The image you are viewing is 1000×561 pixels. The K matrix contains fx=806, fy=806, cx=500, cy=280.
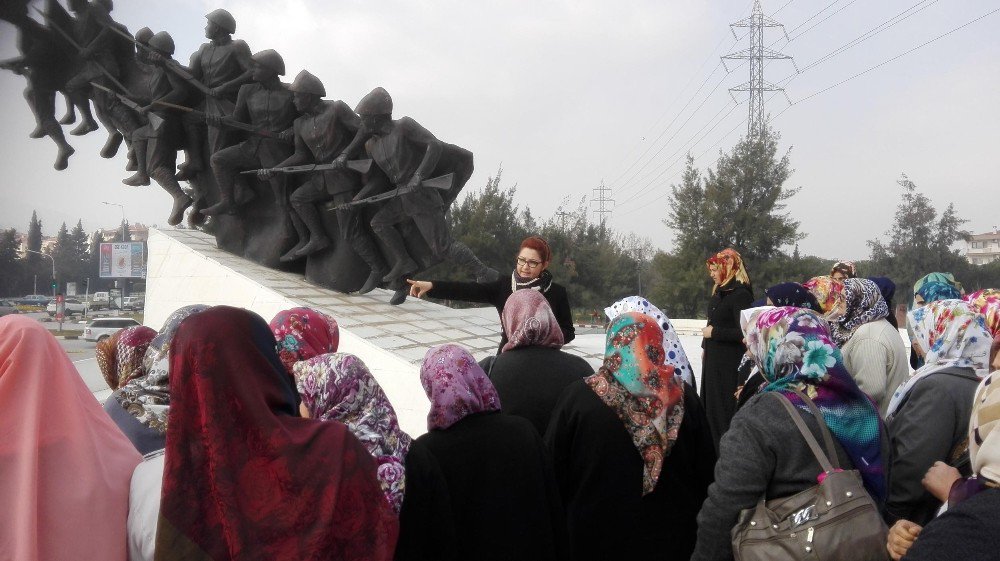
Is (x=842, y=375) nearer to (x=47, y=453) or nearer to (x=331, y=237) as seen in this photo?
(x=47, y=453)

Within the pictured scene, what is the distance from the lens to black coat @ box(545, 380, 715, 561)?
228 centimetres

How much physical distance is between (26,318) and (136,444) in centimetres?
50

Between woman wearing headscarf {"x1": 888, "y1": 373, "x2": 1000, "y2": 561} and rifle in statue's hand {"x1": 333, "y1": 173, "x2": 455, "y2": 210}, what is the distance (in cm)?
688

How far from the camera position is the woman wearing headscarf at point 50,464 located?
4.94 feet

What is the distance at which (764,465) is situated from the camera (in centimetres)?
181

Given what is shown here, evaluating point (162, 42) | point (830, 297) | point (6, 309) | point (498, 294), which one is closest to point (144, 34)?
point (162, 42)

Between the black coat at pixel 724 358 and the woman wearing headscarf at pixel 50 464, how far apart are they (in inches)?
117

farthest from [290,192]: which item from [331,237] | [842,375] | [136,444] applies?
[842,375]

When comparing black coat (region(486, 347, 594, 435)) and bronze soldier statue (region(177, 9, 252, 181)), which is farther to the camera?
bronze soldier statue (region(177, 9, 252, 181))

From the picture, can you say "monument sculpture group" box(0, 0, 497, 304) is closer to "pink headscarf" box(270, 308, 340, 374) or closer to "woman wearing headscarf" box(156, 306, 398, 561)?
"pink headscarf" box(270, 308, 340, 374)

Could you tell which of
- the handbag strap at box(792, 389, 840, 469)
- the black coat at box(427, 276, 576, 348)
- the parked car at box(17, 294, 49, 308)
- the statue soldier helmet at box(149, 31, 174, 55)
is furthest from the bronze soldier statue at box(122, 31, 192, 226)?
the handbag strap at box(792, 389, 840, 469)

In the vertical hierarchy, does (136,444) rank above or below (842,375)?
below

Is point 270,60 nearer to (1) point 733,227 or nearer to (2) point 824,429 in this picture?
(2) point 824,429

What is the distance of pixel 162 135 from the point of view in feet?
28.5
